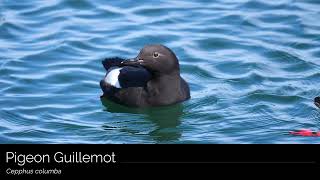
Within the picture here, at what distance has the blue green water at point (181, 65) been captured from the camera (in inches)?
478

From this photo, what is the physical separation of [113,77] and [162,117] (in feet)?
3.42

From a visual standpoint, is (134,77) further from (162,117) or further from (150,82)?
(162,117)

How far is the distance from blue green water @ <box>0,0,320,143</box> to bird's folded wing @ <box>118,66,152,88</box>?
418 millimetres

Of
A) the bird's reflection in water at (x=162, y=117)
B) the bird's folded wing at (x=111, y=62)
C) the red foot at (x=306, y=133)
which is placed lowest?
the red foot at (x=306, y=133)

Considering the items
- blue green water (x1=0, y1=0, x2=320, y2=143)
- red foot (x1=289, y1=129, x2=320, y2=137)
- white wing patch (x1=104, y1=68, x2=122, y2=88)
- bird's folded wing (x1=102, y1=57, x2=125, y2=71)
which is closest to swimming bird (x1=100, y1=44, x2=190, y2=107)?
white wing patch (x1=104, y1=68, x2=122, y2=88)

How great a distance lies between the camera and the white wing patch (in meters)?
13.1

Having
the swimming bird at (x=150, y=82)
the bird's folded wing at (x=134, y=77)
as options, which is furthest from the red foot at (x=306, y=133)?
the bird's folded wing at (x=134, y=77)

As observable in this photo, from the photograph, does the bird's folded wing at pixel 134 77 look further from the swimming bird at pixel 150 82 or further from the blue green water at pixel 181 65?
the blue green water at pixel 181 65

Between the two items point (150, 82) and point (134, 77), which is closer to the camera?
point (150, 82)

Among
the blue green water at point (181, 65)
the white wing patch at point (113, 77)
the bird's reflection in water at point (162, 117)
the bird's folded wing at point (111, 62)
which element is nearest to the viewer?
the bird's reflection in water at point (162, 117)

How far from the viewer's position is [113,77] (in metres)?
13.3

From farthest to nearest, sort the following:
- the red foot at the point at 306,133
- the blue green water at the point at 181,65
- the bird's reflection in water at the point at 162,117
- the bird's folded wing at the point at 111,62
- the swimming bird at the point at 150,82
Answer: the bird's folded wing at the point at 111,62 → the swimming bird at the point at 150,82 → the blue green water at the point at 181,65 → the bird's reflection in water at the point at 162,117 → the red foot at the point at 306,133

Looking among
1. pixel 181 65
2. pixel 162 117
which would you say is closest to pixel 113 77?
pixel 162 117
